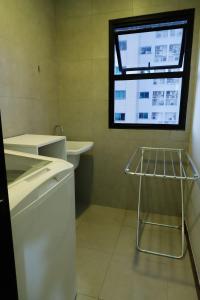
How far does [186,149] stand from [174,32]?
3.99ft

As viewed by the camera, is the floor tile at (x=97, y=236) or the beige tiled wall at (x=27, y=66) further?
the floor tile at (x=97, y=236)

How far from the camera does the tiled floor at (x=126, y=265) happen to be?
1394 mm

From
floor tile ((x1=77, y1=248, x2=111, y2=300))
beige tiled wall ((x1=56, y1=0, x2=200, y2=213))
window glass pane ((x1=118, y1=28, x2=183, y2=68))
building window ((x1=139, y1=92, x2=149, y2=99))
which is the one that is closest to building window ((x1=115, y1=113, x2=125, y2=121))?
beige tiled wall ((x1=56, y1=0, x2=200, y2=213))

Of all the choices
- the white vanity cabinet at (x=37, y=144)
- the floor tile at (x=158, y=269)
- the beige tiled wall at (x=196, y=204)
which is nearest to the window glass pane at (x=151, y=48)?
the beige tiled wall at (x=196, y=204)

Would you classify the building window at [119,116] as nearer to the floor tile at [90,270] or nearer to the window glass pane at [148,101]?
the window glass pane at [148,101]

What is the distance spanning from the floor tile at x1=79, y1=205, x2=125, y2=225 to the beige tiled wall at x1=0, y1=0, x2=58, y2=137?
3.60 ft

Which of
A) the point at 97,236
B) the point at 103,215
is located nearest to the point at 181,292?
the point at 97,236

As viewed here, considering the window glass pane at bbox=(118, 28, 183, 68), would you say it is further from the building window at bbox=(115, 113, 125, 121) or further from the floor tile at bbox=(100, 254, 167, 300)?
the floor tile at bbox=(100, 254, 167, 300)

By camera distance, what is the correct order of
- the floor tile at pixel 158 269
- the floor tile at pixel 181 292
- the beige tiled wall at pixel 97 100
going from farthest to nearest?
the beige tiled wall at pixel 97 100, the floor tile at pixel 158 269, the floor tile at pixel 181 292

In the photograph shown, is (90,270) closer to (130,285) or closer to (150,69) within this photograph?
(130,285)

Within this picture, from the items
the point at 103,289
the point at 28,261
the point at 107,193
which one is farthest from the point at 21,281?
the point at 107,193

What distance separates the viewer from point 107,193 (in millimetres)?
2541

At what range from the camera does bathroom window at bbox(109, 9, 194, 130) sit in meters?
2.02

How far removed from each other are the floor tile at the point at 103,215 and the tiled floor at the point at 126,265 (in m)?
0.01
